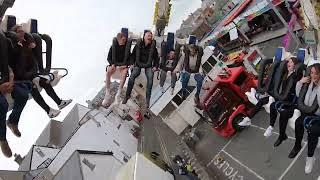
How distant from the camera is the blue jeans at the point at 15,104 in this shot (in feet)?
45.5

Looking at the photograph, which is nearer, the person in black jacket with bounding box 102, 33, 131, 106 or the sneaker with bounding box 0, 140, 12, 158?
the sneaker with bounding box 0, 140, 12, 158

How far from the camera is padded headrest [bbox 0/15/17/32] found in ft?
46.5

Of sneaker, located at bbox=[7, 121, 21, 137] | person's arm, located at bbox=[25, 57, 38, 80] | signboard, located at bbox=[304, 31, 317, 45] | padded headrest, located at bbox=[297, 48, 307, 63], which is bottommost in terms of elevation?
sneaker, located at bbox=[7, 121, 21, 137]

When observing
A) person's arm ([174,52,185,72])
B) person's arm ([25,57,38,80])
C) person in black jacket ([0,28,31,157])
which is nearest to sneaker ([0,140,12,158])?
person in black jacket ([0,28,31,157])

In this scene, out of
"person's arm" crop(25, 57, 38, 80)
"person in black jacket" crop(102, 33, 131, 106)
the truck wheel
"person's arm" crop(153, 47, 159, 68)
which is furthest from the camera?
the truck wheel

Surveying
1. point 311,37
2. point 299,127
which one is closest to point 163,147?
point 299,127

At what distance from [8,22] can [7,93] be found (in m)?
1.81

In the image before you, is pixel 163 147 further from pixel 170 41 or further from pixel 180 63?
pixel 170 41

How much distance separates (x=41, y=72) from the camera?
15086mm

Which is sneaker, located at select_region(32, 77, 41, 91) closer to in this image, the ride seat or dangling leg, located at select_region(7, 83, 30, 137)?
dangling leg, located at select_region(7, 83, 30, 137)

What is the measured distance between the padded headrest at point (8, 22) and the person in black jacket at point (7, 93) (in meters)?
1.14

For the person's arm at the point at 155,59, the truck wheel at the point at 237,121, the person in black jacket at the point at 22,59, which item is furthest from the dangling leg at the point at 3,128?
the truck wheel at the point at 237,121

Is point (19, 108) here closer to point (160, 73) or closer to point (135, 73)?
point (135, 73)

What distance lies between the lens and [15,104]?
581 inches
